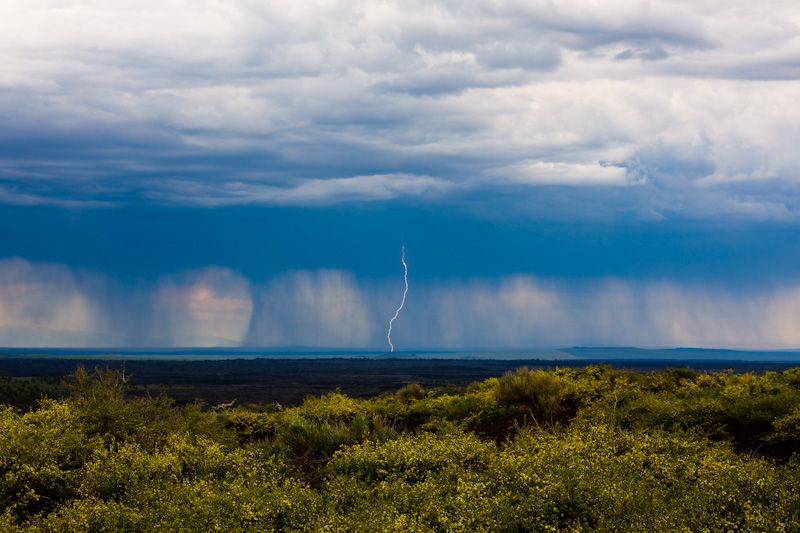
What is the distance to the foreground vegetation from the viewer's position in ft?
32.7

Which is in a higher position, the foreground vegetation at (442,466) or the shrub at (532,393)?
the shrub at (532,393)

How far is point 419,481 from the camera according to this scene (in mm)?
12133

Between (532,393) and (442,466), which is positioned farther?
(532,393)

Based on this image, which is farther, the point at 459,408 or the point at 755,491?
the point at 459,408

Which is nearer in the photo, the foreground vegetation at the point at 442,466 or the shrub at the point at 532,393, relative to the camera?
the foreground vegetation at the point at 442,466

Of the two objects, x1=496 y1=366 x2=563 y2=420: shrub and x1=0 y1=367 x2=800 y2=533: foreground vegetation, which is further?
x1=496 y1=366 x2=563 y2=420: shrub

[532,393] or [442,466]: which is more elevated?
[532,393]

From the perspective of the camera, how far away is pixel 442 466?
42.2ft

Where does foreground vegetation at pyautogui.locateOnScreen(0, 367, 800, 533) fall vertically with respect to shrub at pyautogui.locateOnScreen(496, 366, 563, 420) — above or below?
below

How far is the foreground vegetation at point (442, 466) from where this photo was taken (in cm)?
996

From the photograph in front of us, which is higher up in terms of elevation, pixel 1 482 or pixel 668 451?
pixel 668 451

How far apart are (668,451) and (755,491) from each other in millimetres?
2729

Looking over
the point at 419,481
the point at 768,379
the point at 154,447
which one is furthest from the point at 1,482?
the point at 768,379

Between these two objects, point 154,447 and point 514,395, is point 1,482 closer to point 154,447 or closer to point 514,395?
point 154,447
